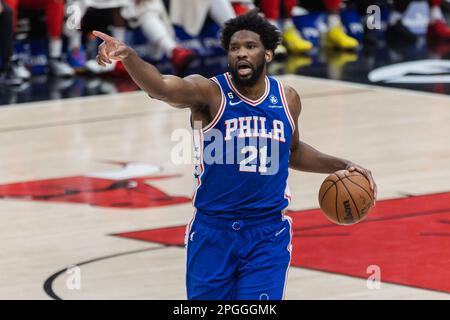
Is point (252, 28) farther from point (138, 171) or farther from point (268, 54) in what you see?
A: point (138, 171)

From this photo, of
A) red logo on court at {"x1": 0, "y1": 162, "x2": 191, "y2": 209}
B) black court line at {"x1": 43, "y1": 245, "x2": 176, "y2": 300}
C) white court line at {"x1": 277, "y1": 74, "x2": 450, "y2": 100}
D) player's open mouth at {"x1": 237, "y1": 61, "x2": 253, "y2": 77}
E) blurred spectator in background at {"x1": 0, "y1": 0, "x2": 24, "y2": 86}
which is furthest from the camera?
blurred spectator in background at {"x1": 0, "y1": 0, "x2": 24, "y2": 86}

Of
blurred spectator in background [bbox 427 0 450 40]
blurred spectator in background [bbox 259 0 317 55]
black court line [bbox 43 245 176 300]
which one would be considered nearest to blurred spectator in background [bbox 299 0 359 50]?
blurred spectator in background [bbox 259 0 317 55]

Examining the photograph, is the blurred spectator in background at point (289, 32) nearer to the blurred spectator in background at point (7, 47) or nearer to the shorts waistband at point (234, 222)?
the blurred spectator in background at point (7, 47)

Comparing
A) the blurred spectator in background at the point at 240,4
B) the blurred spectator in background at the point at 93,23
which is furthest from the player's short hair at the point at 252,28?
the blurred spectator in background at the point at 240,4

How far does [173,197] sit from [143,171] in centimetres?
90

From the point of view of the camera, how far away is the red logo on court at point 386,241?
27.2 feet

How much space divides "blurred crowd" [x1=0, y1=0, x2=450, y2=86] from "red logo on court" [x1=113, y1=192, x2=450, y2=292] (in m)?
5.59

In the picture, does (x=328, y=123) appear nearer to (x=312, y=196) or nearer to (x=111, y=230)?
(x=312, y=196)

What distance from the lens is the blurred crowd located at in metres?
14.9

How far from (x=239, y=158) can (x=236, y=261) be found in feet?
1.58

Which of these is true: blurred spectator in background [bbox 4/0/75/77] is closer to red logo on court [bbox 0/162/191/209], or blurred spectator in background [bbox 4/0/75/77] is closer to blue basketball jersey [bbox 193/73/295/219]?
red logo on court [bbox 0/162/191/209]

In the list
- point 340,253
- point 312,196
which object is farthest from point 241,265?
point 312,196

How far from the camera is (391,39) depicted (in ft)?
57.7

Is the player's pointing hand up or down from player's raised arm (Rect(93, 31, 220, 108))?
up
